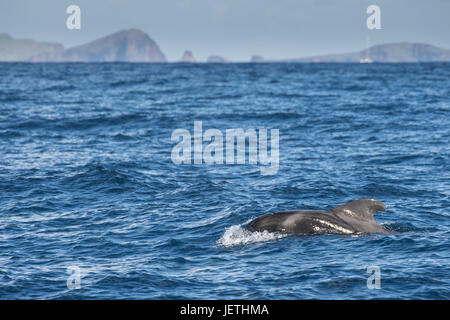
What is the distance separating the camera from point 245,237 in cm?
1792

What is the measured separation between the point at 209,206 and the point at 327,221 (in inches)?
218

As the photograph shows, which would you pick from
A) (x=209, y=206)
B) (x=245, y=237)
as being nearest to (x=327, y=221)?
(x=245, y=237)

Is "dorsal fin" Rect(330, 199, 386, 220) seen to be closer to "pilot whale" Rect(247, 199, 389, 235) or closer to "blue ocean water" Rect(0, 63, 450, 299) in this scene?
"pilot whale" Rect(247, 199, 389, 235)

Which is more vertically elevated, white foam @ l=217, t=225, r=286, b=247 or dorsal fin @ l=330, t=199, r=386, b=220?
dorsal fin @ l=330, t=199, r=386, b=220

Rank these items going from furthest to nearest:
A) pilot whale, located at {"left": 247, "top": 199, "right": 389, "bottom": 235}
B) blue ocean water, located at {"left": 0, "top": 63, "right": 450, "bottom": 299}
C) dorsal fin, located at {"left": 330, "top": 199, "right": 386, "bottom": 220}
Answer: dorsal fin, located at {"left": 330, "top": 199, "right": 386, "bottom": 220}, pilot whale, located at {"left": 247, "top": 199, "right": 389, "bottom": 235}, blue ocean water, located at {"left": 0, "top": 63, "right": 450, "bottom": 299}

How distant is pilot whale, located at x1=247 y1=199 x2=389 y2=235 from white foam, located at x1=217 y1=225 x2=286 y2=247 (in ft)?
0.54

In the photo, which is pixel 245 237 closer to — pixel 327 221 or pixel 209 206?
pixel 327 221

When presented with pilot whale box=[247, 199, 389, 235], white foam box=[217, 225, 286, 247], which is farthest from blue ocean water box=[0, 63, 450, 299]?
pilot whale box=[247, 199, 389, 235]

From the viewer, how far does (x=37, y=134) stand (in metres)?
37.9

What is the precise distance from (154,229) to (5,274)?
17.1ft

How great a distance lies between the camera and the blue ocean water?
14.9 m
